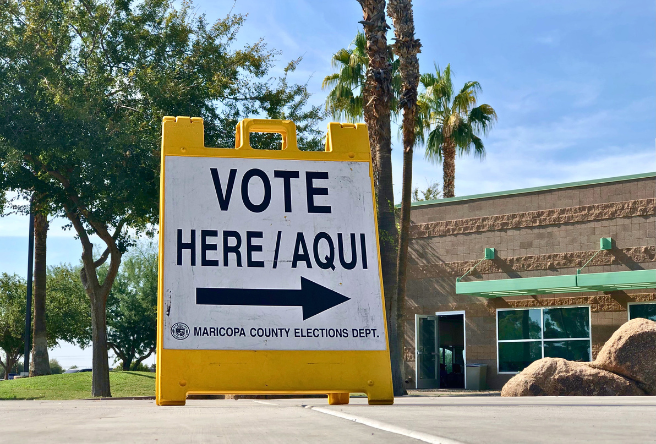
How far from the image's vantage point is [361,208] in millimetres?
5797

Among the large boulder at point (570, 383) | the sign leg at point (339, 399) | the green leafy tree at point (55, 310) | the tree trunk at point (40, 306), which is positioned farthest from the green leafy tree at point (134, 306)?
the sign leg at point (339, 399)

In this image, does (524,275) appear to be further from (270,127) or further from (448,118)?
(270,127)

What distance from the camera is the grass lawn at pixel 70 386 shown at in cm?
2306

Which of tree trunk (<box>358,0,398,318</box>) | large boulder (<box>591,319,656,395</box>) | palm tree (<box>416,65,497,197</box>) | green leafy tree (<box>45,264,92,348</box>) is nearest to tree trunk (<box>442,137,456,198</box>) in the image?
palm tree (<box>416,65,497,197</box>)

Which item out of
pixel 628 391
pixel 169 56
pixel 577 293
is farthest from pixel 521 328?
pixel 169 56

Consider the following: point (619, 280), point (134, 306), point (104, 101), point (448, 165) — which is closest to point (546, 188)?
point (619, 280)

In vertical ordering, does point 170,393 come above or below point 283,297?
below

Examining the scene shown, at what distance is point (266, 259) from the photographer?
18.2ft

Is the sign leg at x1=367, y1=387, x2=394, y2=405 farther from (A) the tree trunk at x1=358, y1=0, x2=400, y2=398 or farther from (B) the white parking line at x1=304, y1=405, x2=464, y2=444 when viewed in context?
(A) the tree trunk at x1=358, y1=0, x2=400, y2=398

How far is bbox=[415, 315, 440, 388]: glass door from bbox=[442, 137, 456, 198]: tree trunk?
7.04 m

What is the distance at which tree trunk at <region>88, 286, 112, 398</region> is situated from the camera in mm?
22391

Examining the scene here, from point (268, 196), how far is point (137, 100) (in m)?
17.3

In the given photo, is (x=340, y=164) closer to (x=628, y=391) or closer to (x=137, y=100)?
(x=628, y=391)

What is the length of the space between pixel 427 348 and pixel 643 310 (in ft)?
26.8
